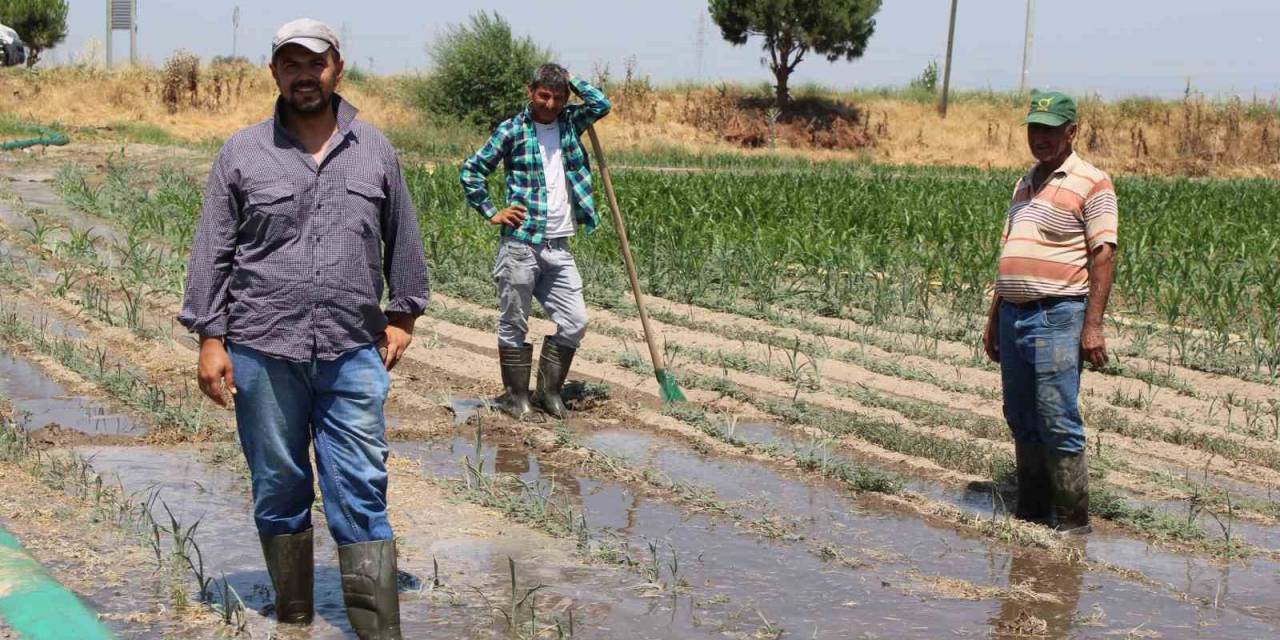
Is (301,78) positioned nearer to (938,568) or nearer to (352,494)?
(352,494)

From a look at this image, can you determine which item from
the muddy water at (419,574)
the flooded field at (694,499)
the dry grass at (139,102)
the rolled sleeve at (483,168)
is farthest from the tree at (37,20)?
the muddy water at (419,574)

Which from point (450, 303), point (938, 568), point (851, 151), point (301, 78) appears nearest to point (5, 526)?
point (301, 78)

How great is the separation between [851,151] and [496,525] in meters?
42.4

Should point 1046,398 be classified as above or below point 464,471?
above

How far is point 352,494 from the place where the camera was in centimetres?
428

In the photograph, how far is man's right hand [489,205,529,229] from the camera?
7578 millimetres

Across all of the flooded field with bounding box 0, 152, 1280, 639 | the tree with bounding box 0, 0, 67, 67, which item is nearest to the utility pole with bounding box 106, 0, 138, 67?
the tree with bounding box 0, 0, 67, 67

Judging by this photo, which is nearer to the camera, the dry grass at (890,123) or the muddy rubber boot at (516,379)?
the muddy rubber boot at (516,379)

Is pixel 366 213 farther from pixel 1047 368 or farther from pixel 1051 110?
pixel 1047 368

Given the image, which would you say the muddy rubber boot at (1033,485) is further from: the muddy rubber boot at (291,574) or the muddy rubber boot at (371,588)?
the muddy rubber boot at (291,574)

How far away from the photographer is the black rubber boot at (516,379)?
312 inches

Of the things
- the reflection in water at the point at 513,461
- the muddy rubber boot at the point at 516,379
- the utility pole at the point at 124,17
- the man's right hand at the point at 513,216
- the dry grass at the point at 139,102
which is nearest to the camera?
the reflection in water at the point at 513,461

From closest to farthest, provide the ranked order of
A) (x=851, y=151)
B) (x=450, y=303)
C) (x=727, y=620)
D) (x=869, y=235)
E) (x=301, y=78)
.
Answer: (x=301, y=78)
(x=727, y=620)
(x=450, y=303)
(x=869, y=235)
(x=851, y=151)

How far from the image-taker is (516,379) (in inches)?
314
